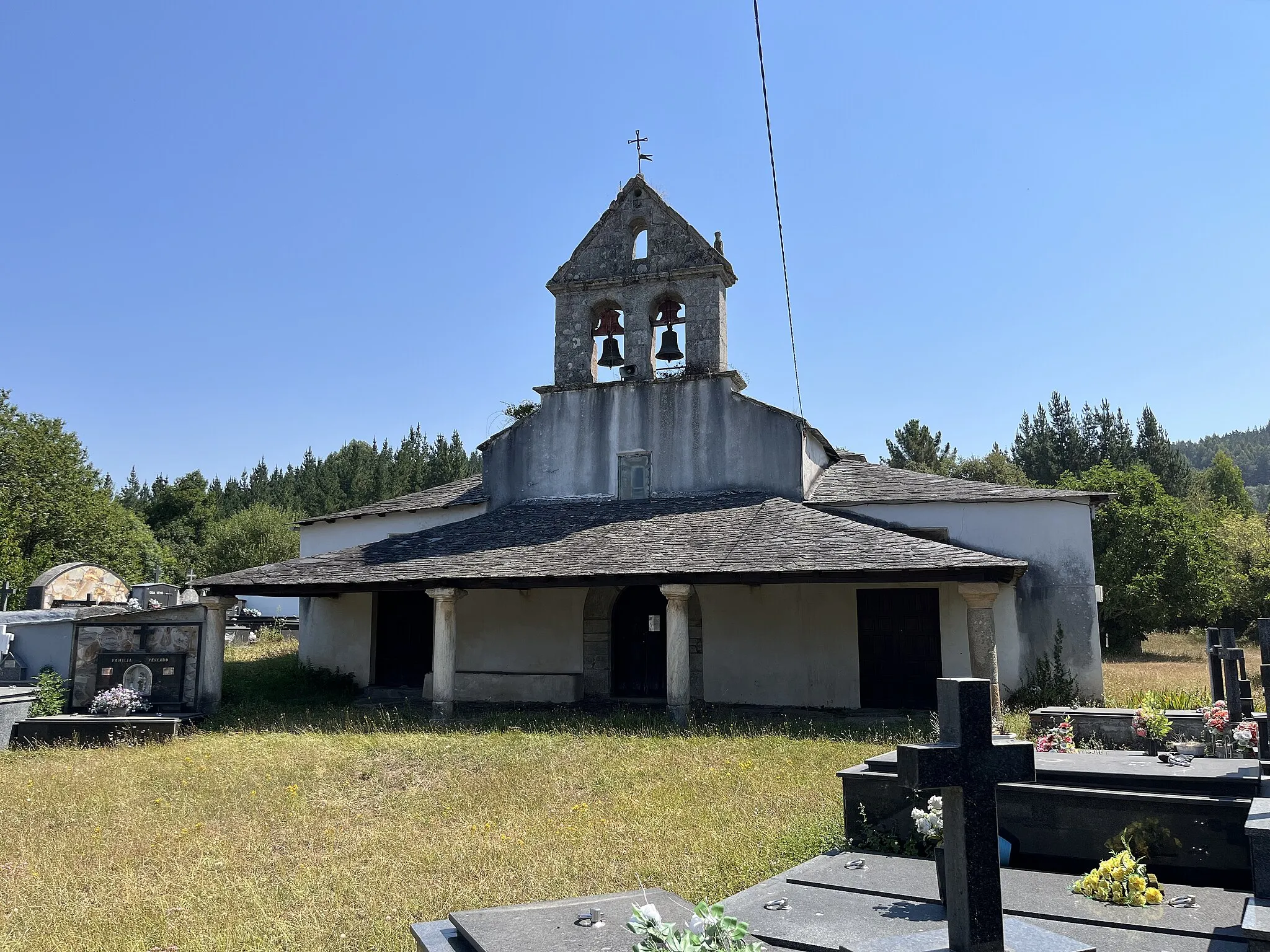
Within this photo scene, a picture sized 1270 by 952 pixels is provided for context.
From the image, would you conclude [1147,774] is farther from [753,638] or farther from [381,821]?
[753,638]

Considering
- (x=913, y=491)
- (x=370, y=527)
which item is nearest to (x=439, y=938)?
(x=913, y=491)

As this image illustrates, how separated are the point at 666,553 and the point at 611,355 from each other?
5.55 metres

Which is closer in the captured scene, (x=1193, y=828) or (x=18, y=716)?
(x=1193, y=828)

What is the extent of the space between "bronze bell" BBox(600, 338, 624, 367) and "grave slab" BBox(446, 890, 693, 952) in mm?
14011

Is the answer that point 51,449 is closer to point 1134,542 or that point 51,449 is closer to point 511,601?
point 511,601

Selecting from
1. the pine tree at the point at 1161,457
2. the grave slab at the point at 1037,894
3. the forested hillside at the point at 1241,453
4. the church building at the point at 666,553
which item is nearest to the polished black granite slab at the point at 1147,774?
the grave slab at the point at 1037,894

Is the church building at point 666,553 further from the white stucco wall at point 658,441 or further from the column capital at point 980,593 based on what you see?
the column capital at point 980,593

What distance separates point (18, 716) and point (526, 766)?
825cm

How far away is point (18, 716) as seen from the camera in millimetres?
13234

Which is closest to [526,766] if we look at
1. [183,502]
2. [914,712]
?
[914,712]

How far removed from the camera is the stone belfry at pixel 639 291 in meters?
17.3

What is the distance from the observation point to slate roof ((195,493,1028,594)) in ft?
41.7

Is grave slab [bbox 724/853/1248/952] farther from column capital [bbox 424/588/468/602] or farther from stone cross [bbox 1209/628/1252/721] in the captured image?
column capital [bbox 424/588/468/602]

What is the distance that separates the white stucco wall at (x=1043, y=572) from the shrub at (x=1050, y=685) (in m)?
0.10
